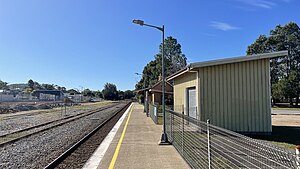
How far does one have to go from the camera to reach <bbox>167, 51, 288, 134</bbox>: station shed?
1456 centimetres

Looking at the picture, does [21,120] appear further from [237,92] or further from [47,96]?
[47,96]

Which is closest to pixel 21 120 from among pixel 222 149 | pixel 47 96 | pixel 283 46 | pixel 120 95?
pixel 222 149

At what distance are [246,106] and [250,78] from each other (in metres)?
1.43

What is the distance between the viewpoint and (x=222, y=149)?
6.94 m

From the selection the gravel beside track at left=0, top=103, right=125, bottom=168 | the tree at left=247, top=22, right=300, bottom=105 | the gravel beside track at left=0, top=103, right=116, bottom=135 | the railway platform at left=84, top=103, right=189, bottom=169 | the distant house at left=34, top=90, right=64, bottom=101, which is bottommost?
the gravel beside track at left=0, top=103, right=116, bottom=135

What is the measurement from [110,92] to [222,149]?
154466mm

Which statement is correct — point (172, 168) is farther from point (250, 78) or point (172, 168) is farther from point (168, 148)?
point (250, 78)

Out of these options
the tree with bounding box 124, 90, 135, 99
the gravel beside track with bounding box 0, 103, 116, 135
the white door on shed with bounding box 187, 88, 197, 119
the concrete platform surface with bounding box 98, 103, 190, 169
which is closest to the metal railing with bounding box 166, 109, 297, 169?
the concrete platform surface with bounding box 98, 103, 190, 169

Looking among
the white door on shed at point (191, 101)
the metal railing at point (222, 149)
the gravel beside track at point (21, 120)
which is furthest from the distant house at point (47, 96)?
the metal railing at point (222, 149)

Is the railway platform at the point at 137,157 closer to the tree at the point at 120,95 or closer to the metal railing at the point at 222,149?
the metal railing at the point at 222,149

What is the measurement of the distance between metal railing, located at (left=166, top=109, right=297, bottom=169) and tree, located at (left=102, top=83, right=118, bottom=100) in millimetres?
150099

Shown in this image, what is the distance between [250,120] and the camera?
14.6 m

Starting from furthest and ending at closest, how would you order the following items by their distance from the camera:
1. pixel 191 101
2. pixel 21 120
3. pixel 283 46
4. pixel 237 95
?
pixel 283 46 → pixel 21 120 → pixel 191 101 → pixel 237 95

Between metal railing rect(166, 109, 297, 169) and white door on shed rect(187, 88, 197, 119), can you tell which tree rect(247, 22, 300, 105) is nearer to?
white door on shed rect(187, 88, 197, 119)
